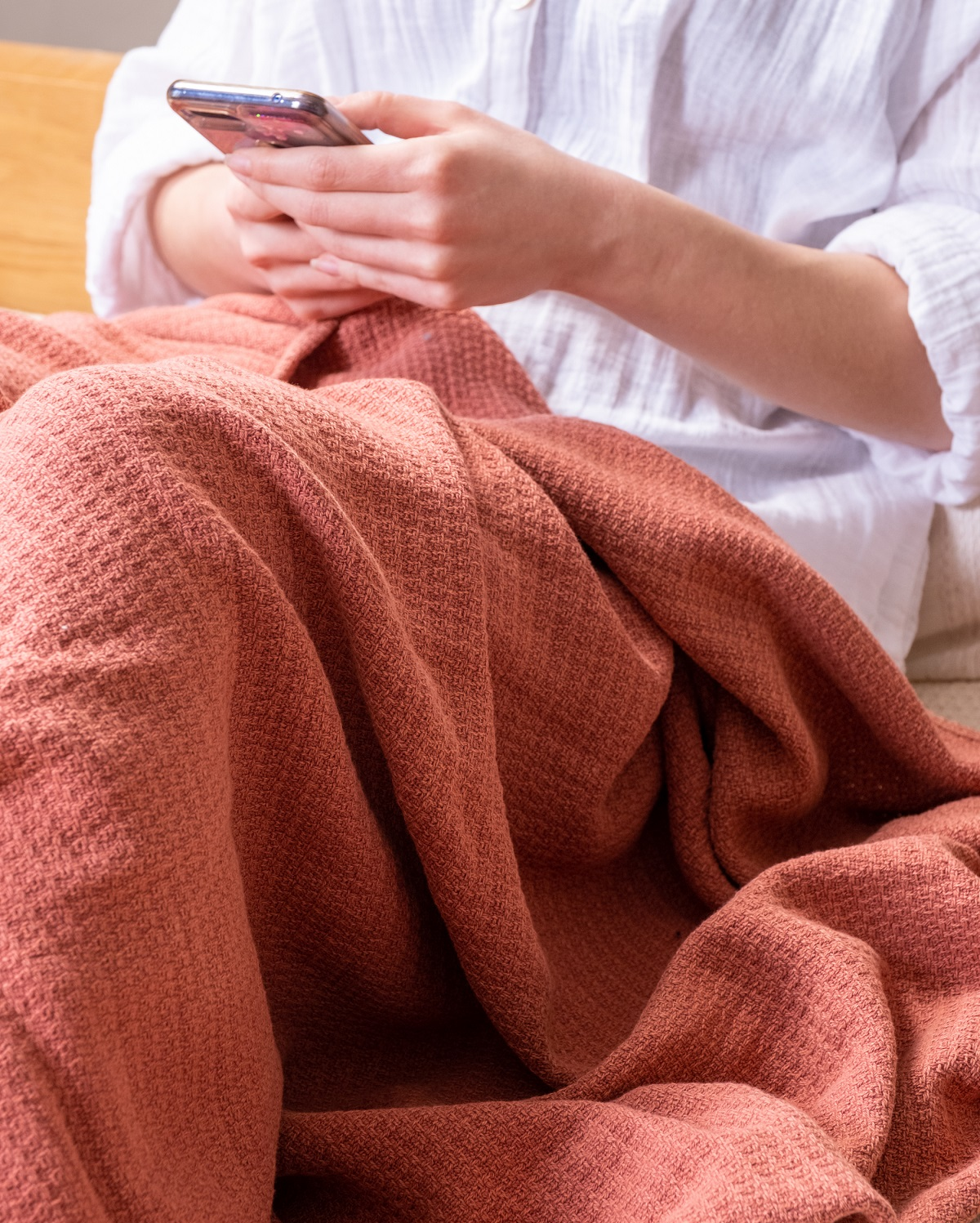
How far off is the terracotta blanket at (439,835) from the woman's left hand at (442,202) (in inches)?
3.5

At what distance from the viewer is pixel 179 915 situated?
324mm

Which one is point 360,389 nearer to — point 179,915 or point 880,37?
point 179,915

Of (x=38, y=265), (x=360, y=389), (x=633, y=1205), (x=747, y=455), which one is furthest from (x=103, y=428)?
(x=38, y=265)

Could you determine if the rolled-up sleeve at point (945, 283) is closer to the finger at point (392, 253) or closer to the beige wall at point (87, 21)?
the finger at point (392, 253)

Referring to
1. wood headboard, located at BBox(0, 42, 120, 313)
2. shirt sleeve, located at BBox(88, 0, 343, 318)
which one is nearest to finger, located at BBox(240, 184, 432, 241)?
shirt sleeve, located at BBox(88, 0, 343, 318)

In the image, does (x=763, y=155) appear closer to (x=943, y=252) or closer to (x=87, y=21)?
(x=943, y=252)

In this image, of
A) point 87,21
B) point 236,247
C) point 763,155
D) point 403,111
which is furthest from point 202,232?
point 87,21

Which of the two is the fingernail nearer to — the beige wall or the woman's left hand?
the woman's left hand

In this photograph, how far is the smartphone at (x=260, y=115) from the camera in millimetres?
566

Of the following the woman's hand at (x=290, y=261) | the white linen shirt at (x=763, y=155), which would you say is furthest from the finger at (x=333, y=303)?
the white linen shirt at (x=763, y=155)

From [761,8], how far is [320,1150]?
2.20ft

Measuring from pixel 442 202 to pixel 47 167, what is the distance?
2.47 feet

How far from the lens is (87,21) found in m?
1.69

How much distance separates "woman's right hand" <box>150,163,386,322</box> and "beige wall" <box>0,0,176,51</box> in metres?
0.98
